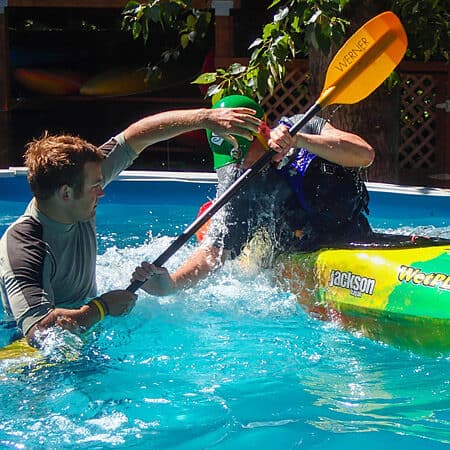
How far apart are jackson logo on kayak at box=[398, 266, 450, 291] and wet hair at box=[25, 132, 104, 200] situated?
1198 millimetres

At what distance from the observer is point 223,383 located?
10.9 feet

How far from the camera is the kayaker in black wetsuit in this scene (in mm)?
3847

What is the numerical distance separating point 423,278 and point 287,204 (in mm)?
747

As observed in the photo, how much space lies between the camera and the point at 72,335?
3.06 meters

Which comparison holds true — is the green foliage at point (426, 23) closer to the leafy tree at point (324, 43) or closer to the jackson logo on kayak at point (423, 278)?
the leafy tree at point (324, 43)

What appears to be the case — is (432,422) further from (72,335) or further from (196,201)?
(196,201)

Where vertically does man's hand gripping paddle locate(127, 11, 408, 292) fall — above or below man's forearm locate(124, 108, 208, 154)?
above

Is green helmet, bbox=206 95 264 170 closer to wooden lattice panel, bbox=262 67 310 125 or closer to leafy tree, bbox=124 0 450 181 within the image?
leafy tree, bbox=124 0 450 181

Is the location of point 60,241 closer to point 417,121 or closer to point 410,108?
point 410,108

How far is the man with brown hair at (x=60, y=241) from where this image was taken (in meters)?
2.99

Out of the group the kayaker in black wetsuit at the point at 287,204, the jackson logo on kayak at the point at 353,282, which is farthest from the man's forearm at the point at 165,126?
the jackson logo on kayak at the point at 353,282

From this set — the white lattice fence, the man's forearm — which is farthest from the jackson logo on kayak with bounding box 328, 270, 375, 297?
the white lattice fence

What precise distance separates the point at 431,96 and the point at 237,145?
4.56m

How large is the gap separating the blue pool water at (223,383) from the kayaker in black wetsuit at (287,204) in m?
0.17
